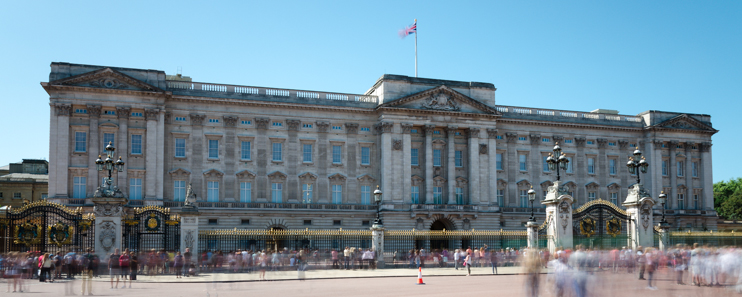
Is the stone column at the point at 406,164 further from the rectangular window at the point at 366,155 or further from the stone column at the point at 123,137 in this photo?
the stone column at the point at 123,137

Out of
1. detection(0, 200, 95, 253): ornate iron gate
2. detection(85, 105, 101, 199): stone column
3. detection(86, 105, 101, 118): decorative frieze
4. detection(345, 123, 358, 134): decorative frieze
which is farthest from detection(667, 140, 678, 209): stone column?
detection(0, 200, 95, 253): ornate iron gate

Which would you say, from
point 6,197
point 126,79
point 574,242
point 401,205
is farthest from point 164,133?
point 6,197

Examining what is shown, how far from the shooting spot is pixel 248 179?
183 feet

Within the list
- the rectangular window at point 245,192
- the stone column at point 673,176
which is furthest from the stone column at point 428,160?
the stone column at point 673,176

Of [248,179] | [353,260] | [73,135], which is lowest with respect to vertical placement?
[353,260]

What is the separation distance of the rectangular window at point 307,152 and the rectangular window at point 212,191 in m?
7.98

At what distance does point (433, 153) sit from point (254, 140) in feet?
54.1

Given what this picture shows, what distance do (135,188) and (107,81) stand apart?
28.7ft

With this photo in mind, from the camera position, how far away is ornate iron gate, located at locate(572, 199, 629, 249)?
3400cm

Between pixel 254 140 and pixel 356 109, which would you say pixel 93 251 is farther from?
pixel 356 109

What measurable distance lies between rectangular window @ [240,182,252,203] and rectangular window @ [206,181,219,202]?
2.02m

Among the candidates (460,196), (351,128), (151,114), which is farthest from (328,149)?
(151,114)

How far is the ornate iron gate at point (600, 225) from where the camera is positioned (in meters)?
34.0

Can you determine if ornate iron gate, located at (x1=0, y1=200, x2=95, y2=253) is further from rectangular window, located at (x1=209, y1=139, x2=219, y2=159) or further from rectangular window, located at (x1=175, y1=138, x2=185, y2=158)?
rectangular window, located at (x1=209, y1=139, x2=219, y2=159)
